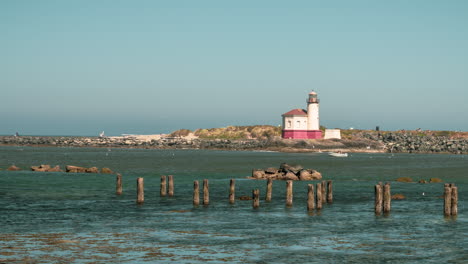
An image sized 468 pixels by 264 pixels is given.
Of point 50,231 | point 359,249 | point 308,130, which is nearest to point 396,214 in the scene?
point 359,249

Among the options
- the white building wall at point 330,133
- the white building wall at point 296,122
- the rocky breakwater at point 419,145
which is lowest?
the rocky breakwater at point 419,145

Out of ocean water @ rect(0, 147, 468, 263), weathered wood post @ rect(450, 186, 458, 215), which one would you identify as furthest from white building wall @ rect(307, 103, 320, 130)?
weathered wood post @ rect(450, 186, 458, 215)

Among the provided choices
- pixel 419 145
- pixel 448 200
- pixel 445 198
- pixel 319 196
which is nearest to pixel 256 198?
pixel 319 196

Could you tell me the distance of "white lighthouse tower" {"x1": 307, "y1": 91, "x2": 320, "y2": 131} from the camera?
134m

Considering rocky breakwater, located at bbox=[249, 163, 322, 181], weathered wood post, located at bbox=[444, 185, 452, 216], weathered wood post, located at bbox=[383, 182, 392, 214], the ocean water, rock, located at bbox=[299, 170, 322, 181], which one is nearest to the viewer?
the ocean water

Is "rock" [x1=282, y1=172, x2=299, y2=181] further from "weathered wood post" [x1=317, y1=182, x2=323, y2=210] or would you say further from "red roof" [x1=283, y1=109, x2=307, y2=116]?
"red roof" [x1=283, y1=109, x2=307, y2=116]

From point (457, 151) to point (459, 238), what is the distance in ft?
411

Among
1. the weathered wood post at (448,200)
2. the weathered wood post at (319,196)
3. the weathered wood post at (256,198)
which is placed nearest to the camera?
the weathered wood post at (448,200)

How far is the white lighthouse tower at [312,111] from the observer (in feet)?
438

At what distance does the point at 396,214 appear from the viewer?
33.9 meters

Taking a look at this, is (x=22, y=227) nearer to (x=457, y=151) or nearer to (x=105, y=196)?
(x=105, y=196)

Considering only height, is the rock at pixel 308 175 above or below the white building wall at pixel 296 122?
below

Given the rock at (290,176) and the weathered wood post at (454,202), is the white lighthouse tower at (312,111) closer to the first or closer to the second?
the rock at (290,176)

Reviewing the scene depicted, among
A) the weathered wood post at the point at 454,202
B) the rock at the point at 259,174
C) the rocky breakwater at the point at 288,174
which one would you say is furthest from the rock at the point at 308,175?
the weathered wood post at the point at 454,202
